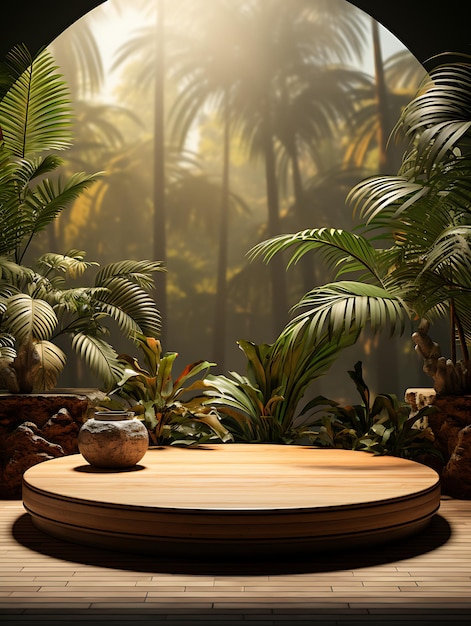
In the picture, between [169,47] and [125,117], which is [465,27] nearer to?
[169,47]

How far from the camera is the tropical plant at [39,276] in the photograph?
13.6ft

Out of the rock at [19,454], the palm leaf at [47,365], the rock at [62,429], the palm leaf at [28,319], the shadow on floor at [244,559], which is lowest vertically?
the shadow on floor at [244,559]

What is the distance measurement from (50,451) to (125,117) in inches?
115

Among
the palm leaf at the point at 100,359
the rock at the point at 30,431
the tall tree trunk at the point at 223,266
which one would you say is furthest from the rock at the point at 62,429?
the tall tree trunk at the point at 223,266

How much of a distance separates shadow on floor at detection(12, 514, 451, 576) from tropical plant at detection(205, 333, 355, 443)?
1.75 meters

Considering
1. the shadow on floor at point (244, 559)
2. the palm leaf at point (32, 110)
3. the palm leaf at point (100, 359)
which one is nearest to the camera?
the shadow on floor at point (244, 559)

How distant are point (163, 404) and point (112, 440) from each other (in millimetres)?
1136

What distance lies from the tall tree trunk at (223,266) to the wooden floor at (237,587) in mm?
3042

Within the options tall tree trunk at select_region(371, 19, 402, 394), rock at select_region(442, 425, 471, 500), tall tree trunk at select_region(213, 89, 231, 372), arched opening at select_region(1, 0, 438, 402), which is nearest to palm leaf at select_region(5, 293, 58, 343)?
arched opening at select_region(1, 0, 438, 402)

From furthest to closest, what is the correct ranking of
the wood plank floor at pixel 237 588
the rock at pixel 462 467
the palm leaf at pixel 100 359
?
the palm leaf at pixel 100 359 → the rock at pixel 462 467 → the wood plank floor at pixel 237 588

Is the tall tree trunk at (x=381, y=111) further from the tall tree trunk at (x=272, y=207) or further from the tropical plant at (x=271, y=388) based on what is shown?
the tropical plant at (x=271, y=388)

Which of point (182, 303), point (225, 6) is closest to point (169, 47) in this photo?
point (225, 6)

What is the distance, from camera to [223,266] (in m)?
5.95

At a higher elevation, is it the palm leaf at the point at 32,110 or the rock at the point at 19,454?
the palm leaf at the point at 32,110
